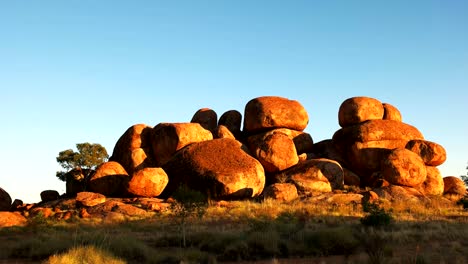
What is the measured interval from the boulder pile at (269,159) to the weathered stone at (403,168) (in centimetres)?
7

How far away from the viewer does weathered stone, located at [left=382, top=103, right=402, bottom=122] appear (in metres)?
40.6

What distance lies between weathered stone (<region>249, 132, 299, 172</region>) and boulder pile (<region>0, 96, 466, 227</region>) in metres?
0.08

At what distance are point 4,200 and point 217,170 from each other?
16.4 metres

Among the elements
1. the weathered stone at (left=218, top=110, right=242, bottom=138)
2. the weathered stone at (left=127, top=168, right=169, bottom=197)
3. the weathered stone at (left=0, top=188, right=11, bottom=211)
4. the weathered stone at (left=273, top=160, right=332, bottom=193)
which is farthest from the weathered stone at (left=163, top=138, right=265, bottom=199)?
the weathered stone at (left=0, top=188, right=11, bottom=211)

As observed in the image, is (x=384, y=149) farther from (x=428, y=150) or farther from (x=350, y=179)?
(x=350, y=179)

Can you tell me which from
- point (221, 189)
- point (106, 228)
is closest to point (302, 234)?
point (106, 228)

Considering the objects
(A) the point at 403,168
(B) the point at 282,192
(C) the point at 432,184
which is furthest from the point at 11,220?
(C) the point at 432,184

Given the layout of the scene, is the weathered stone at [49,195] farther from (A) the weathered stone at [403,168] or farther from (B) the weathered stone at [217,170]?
(A) the weathered stone at [403,168]

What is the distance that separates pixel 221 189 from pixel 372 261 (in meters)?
17.9

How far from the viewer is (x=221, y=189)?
2995 cm

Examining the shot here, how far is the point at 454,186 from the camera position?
38.9 meters

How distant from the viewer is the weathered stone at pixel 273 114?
3785 centimetres

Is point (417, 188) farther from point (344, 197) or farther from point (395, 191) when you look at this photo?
point (344, 197)

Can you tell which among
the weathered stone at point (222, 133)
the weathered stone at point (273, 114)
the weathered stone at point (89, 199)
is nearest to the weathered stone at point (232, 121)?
the weathered stone at point (273, 114)
